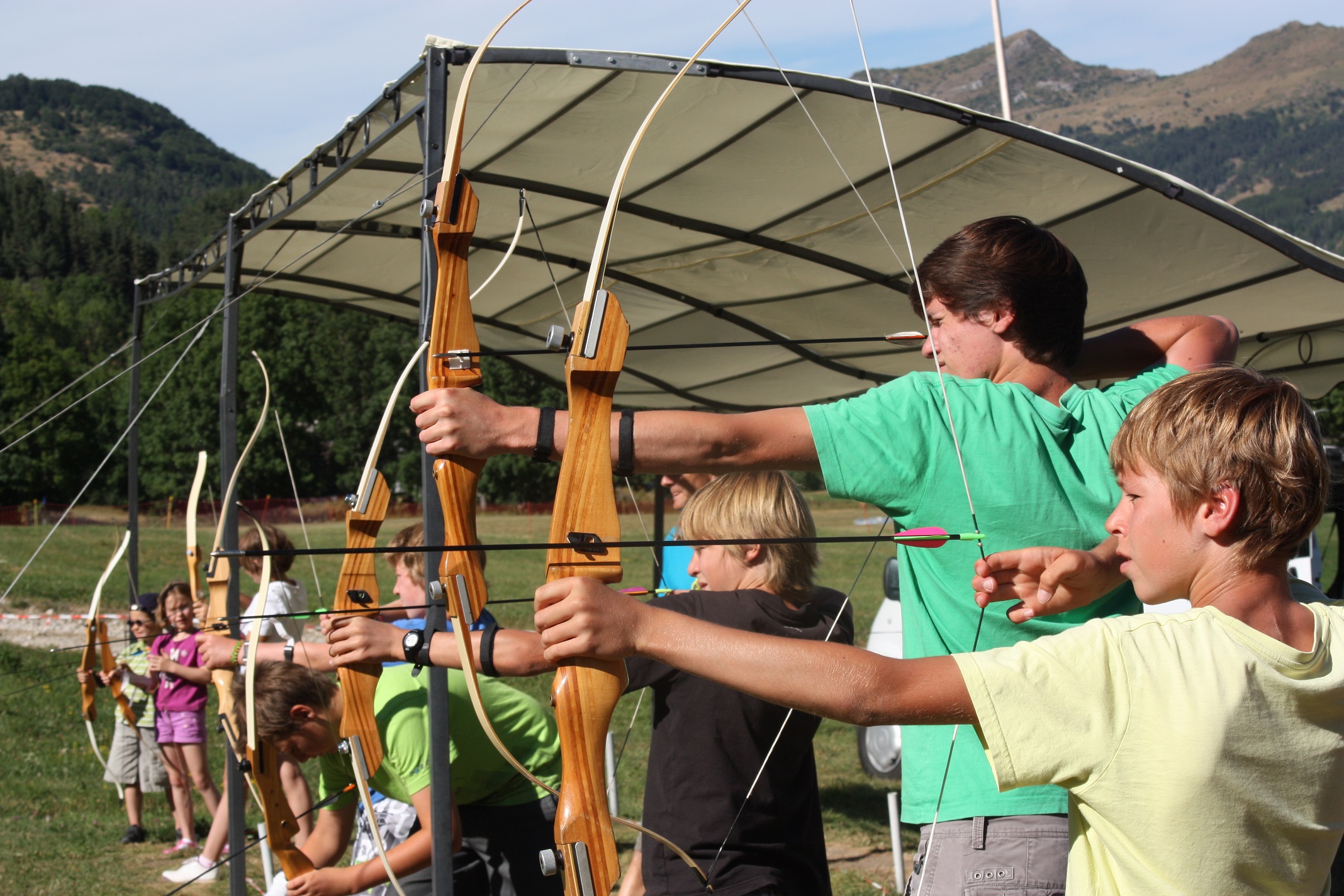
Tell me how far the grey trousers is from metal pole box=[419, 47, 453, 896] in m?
1.05

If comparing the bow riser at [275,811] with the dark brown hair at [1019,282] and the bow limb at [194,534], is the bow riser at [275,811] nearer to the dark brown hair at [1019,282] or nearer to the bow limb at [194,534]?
the bow limb at [194,534]

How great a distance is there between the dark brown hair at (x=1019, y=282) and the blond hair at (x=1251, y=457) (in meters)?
0.45

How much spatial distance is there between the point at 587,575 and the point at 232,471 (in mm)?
2733

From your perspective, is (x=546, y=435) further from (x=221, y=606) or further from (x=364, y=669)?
(x=221, y=606)

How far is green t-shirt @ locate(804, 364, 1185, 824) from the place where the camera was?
1.34 m

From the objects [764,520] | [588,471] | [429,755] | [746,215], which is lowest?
[429,755]

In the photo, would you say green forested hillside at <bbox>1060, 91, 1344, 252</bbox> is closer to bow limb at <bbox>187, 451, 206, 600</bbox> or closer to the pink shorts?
the pink shorts

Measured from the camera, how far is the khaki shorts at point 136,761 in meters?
5.56

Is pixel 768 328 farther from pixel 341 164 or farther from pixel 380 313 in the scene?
pixel 341 164

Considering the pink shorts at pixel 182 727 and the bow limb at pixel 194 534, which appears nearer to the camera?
the bow limb at pixel 194 534

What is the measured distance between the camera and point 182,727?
5.25 meters

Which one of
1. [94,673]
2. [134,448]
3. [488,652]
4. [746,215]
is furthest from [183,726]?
[488,652]

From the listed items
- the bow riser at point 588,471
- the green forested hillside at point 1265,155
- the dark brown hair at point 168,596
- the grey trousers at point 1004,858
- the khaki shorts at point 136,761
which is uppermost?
the green forested hillside at point 1265,155

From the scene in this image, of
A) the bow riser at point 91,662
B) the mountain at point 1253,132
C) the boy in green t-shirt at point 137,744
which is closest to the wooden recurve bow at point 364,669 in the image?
the bow riser at point 91,662
